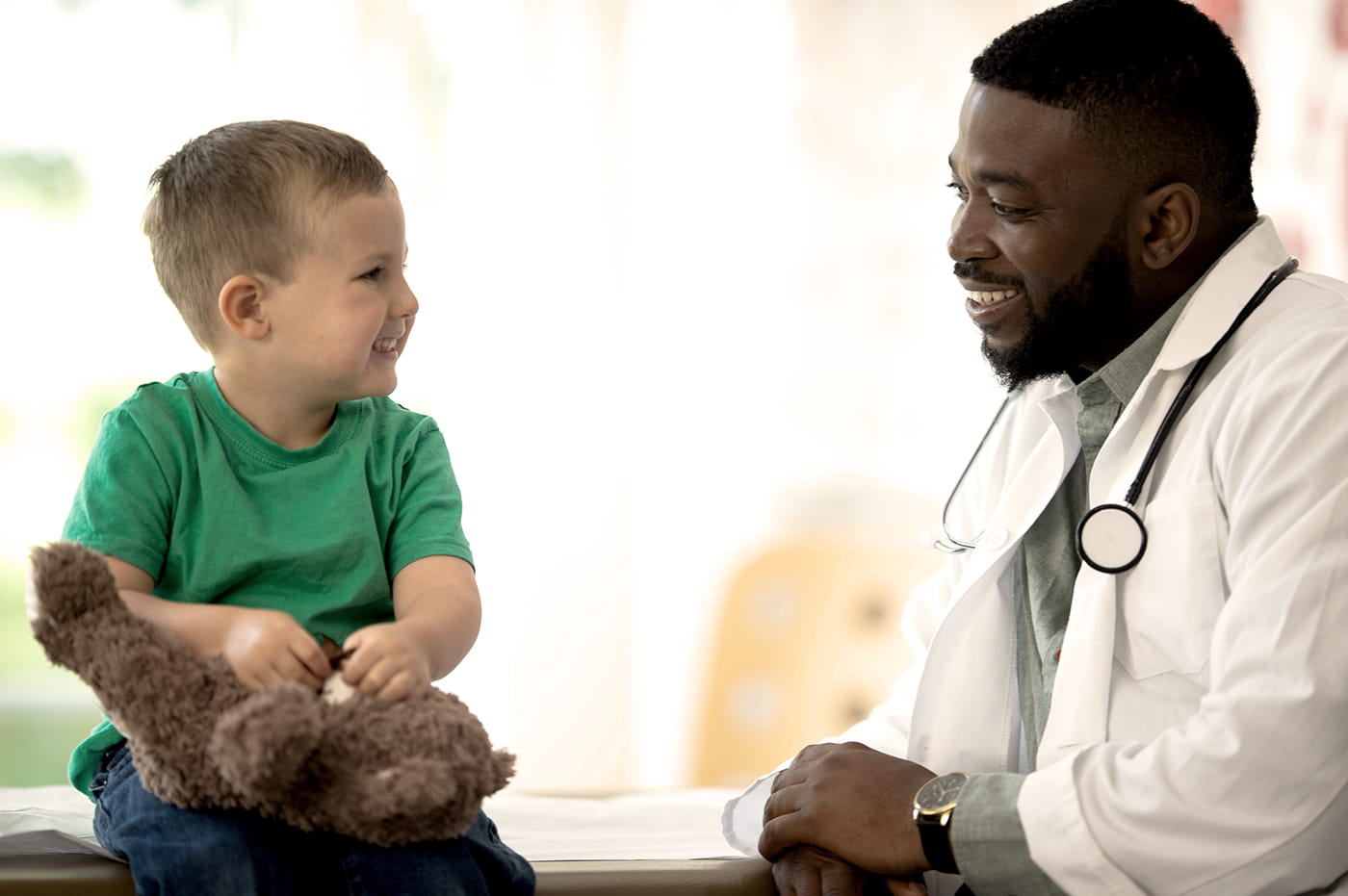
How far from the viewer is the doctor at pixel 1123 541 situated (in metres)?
1.24

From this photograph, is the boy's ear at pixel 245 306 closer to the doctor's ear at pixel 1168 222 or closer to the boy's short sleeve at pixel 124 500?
the boy's short sleeve at pixel 124 500

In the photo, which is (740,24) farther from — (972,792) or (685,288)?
(972,792)

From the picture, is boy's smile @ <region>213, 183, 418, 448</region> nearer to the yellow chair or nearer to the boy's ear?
the boy's ear

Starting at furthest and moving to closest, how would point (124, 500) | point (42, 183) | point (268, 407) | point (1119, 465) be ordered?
point (42, 183)
point (1119, 465)
point (268, 407)
point (124, 500)

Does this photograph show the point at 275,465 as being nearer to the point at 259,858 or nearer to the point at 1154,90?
the point at 259,858

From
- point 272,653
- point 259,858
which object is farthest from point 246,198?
point 259,858

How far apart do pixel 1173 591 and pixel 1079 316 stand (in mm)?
363

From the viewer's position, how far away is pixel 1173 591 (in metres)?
1.38

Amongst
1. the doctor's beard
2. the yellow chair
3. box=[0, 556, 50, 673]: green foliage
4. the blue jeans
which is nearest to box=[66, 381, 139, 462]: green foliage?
box=[0, 556, 50, 673]: green foliage

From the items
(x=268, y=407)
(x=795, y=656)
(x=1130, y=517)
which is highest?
(x=268, y=407)

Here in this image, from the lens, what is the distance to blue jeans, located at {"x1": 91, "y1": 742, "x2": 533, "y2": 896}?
118 centimetres

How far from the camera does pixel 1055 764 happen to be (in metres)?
1.32

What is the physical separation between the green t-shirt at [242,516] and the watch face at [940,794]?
0.51 metres

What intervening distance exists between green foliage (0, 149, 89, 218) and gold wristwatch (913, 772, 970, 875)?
216 centimetres
